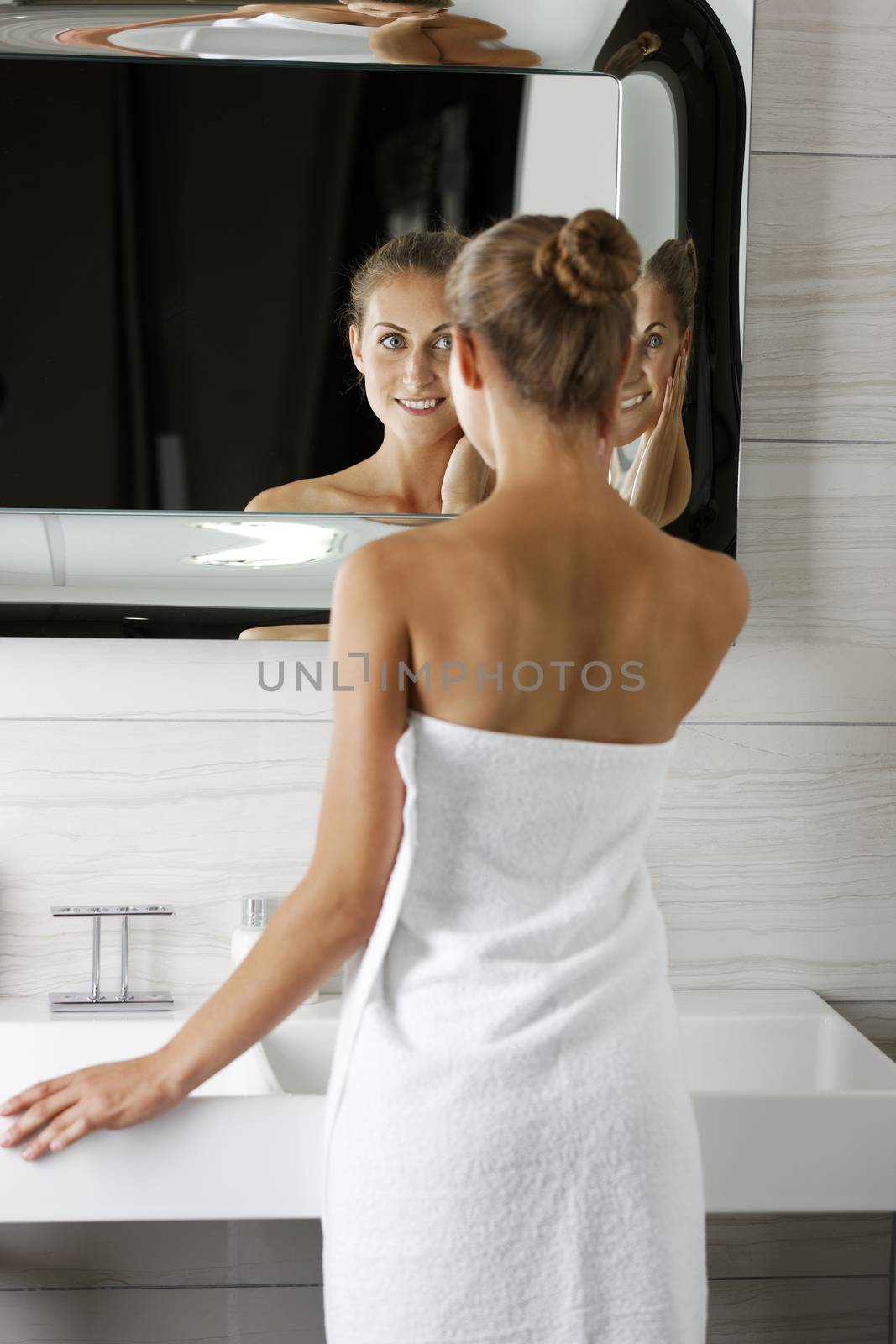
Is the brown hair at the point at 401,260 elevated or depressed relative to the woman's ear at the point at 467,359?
elevated

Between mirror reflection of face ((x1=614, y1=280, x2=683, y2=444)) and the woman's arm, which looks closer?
the woman's arm

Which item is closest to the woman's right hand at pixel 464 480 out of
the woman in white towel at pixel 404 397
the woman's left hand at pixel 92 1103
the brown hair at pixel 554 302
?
the woman in white towel at pixel 404 397

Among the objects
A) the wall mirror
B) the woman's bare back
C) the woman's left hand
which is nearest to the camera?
the woman's bare back

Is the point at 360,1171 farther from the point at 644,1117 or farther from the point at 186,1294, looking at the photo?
the point at 186,1294

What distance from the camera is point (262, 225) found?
53.9 inches

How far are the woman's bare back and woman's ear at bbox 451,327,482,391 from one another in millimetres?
90

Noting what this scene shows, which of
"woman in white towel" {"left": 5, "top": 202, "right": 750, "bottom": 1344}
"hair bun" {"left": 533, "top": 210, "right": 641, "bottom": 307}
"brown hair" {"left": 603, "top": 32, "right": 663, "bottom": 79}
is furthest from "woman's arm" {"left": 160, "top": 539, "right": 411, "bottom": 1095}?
"brown hair" {"left": 603, "top": 32, "right": 663, "bottom": 79}

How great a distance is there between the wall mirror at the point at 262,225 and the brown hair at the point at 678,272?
0.01 m

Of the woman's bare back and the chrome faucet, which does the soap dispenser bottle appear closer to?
the chrome faucet

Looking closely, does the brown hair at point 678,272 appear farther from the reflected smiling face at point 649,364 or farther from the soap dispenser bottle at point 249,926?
the soap dispenser bottle at point 249,926

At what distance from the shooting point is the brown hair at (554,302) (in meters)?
0.80

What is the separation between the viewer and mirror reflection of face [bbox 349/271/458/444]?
4.53 ft

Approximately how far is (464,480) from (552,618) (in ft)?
2.04

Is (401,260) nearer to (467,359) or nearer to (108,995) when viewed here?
(467,359)
